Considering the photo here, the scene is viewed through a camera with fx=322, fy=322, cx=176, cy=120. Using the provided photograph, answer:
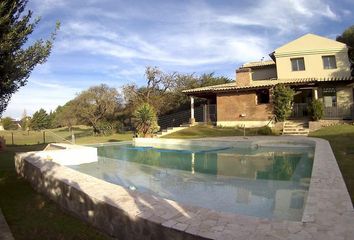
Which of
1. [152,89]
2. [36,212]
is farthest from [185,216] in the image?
[152,89]

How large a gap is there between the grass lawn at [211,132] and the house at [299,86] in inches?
62.6

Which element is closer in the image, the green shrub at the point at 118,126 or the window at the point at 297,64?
the window at the point at 297,64

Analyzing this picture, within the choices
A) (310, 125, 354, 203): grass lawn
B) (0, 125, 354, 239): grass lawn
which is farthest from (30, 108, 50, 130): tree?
(310, 125, 354, 203): grass lawn

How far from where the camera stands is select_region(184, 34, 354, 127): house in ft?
86.6

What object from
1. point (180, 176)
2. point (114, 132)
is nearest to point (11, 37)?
point (180, 176)

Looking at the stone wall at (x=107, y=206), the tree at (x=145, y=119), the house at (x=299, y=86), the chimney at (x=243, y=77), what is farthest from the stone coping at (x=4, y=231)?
the chimney at (x=243, y=77)

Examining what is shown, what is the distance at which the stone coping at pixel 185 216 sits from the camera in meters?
4.15

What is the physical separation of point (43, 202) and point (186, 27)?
21.9 metres

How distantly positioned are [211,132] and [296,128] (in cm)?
651

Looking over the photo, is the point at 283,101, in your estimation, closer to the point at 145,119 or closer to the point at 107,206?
the point at 145,119

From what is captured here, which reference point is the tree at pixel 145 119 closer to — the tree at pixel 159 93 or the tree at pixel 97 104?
the tree at pixel 159 93

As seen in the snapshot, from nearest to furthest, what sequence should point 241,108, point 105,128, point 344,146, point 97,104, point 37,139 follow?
point 344,146 < point 241,108 < point 37,139 < point 105,128 < point 97,104

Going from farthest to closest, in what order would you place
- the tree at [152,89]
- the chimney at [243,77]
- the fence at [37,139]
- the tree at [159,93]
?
the tree at [152,89]
the tree at [159,93]
the chimney at [243,77]
the fence at [37,139]

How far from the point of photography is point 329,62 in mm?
28344
